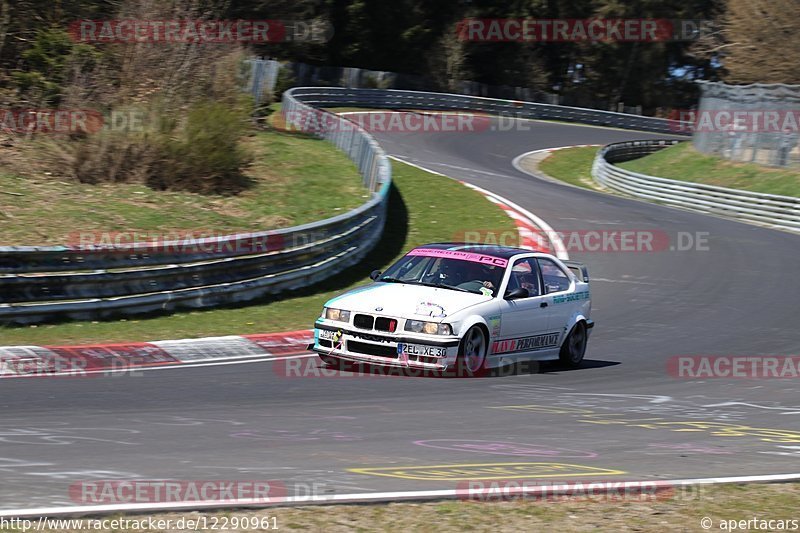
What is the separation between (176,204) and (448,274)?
7.72 m

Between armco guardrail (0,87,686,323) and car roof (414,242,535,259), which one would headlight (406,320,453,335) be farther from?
armco guardrail (0,87,686,323)

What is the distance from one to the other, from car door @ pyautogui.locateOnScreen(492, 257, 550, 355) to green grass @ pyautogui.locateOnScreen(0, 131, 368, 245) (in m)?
6.44

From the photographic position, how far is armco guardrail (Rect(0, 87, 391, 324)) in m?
12.0

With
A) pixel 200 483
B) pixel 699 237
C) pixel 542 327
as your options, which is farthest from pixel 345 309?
pixel 699 237

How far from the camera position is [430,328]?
1005 cm

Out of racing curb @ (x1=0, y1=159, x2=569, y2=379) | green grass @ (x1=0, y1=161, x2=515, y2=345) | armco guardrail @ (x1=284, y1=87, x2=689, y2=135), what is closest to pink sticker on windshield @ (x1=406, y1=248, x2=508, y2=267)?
racing curb @ (x1=0, y1=159, x2=569, y2=379)

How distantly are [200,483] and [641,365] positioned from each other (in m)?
7.49

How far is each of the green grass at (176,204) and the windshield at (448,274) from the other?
17.8 ft

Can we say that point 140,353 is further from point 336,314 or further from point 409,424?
point 409,424

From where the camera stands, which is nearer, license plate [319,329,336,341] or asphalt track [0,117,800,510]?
asphalt track [0,117,800,510]

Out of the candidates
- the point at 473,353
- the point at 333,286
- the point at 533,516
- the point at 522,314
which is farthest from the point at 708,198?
the point at 533,516

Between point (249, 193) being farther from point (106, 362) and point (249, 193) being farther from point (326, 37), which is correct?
point (326, 37)

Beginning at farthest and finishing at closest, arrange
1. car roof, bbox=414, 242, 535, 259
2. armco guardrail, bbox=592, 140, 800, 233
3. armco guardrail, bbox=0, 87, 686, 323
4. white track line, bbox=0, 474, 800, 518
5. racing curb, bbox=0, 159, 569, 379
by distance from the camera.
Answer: armco guardrail, bbox=592, 140, 800, 233 → armco guardrail, bbox=0, 87, 686, 323 → car roof, bbox=414, 242, 535, 259 → racing curb, bbox=0, 159, 569, 379 → white track line, bbox=0, 474, 800, 518

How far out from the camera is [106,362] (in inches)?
414
